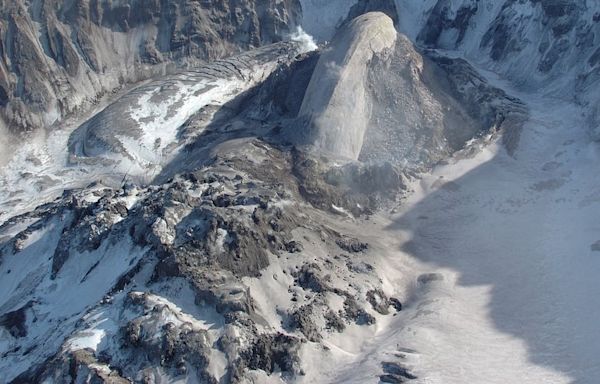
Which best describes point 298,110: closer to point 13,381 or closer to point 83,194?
point 83,194

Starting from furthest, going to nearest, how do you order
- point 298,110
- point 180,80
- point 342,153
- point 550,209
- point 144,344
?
point 180,80 < point 298,110 < point 342,153 < point 550,209 < point 144,344

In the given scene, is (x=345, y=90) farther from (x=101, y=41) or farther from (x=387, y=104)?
(x=101, y=41)

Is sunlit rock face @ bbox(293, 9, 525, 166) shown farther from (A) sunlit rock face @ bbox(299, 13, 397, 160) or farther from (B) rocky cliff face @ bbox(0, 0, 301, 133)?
(B) rocky cliff face @ bbox(0, 0, 301, 133)

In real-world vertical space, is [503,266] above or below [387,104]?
below

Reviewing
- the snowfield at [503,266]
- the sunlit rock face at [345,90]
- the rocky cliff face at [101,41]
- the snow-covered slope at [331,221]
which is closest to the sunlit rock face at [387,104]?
the sunlit rock face at [345,90]

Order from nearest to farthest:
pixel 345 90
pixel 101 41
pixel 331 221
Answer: pixel 331 221 → pixel 345 90 → pixel 101 41

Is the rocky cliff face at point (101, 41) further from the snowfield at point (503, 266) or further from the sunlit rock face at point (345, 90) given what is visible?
the snowfield at point (503, 266)

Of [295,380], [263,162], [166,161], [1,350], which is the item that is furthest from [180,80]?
[295,380]

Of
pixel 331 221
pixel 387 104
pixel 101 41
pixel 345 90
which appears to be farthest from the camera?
pixel 101 41

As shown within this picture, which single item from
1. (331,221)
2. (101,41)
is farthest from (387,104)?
(101,41)
